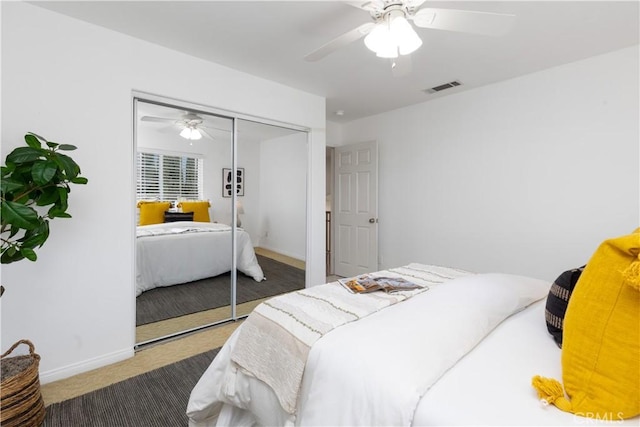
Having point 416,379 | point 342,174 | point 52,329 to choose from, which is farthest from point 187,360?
point 342,174

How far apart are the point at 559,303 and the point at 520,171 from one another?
2265mm

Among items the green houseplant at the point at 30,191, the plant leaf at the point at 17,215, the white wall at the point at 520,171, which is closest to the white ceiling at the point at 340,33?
the white wall at the point at 520,171

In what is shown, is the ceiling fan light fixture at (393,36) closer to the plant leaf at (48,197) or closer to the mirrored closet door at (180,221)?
the mirrored closet door at (180,221)

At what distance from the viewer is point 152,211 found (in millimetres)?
2646

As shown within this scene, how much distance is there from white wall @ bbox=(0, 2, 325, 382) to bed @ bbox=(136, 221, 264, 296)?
1.11 ft

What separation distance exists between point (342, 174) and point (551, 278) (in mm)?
2874

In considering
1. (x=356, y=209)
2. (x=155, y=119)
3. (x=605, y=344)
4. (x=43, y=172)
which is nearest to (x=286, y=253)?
(x=356, y=209)

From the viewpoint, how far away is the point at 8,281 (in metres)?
1.90

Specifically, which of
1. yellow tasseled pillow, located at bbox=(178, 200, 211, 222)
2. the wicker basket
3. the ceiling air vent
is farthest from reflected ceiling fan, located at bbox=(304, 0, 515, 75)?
the wicker basket

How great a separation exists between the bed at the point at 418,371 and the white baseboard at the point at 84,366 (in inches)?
46.4

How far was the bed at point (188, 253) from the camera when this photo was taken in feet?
8.86

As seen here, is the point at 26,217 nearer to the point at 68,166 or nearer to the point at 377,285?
the point at 68,166

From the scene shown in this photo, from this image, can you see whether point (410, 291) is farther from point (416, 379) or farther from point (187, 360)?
point (187, 360)

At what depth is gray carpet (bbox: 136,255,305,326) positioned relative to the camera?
2707 millimetres
